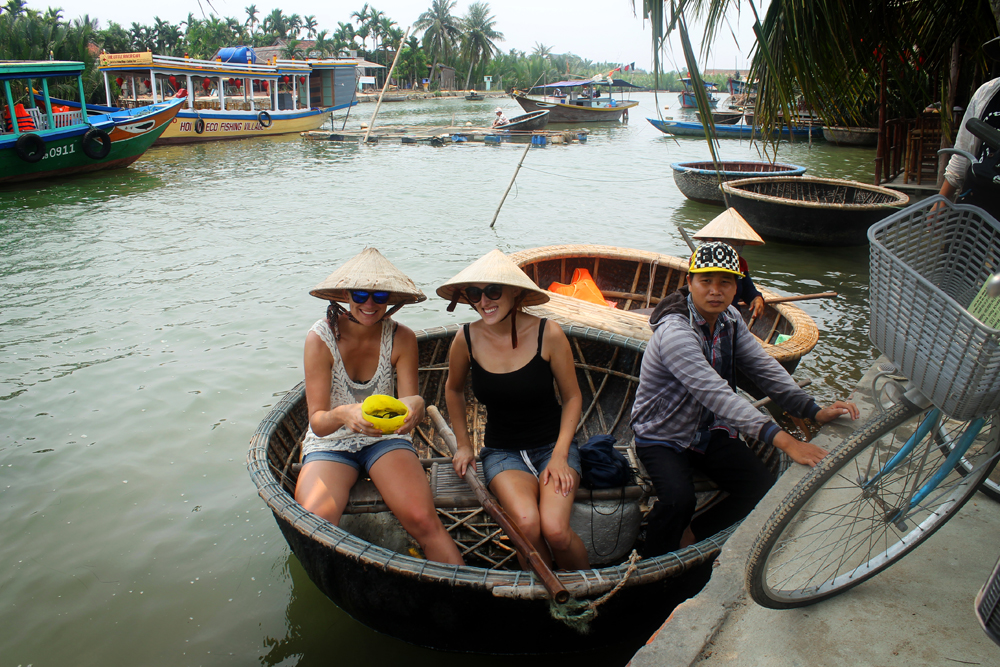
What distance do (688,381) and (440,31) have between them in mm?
60692

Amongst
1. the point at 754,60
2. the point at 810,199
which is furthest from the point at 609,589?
the point at 810,199

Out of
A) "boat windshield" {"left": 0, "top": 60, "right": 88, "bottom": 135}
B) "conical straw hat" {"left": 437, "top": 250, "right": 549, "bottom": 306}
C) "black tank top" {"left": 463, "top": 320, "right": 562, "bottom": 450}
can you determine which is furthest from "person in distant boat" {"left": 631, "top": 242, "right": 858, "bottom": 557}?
"boat windshield" {"left": 0, "top": 60, "right": 88, "bottom": 135}

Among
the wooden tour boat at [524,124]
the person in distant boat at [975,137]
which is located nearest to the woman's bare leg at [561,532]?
the person in distant boat at [975,137]

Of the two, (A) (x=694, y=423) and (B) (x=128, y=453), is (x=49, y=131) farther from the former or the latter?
(A) (x=694, y=423)

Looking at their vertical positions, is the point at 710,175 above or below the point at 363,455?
above

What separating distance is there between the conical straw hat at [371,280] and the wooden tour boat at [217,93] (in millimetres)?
18702

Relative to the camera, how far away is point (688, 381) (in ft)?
7.19

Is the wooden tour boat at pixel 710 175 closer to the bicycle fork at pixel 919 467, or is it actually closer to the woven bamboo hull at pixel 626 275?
the woven bamboo hull at pixel 626 275

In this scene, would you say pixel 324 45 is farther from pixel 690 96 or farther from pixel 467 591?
pixel 467 591

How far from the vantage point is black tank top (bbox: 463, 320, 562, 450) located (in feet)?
8.02

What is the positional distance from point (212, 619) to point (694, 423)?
6.68 ft

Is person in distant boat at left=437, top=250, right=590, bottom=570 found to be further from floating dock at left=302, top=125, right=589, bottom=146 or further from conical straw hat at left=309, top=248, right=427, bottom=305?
floating dock at left=302, top=125, right=589, bottom=146

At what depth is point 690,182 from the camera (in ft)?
33.4

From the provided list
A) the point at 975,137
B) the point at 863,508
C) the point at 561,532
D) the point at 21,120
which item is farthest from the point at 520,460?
the point at 21,120
